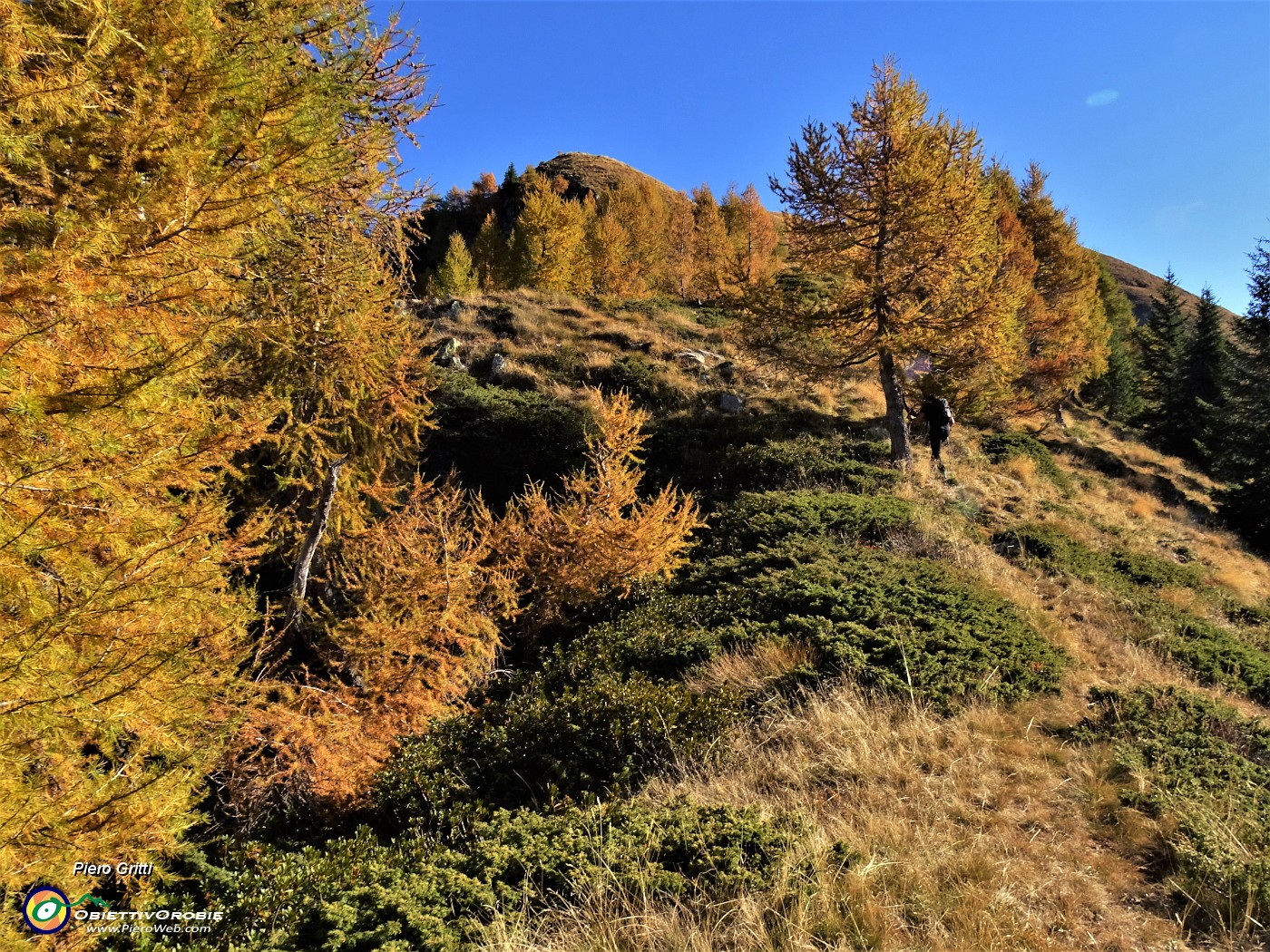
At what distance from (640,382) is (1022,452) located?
1176cm

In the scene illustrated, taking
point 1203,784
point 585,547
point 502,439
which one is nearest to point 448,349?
point 502,439

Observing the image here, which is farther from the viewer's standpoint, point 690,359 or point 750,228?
point 750,228

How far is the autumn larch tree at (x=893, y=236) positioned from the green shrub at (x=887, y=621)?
22.4 feet

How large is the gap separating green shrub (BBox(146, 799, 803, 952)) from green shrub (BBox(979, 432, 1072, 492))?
16.6m

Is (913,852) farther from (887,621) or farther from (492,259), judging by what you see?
(492,259)

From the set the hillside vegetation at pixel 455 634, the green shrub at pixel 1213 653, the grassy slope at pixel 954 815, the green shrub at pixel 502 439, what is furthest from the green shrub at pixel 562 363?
the green shrub at pixel 1213 653

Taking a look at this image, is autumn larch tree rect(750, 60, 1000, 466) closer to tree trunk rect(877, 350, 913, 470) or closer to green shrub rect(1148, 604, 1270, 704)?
tree trunk rect(877, 350, 913, 470)

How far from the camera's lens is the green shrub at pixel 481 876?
9.17ft

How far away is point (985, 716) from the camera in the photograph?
4.84 metres

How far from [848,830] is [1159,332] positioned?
4630cm

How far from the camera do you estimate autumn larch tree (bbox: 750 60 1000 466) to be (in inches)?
531

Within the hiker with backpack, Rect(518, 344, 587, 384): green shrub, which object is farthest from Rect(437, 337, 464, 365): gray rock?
the hiker with backpack

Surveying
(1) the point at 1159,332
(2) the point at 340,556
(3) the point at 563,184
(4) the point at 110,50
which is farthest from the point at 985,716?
(3) the point at 563,184

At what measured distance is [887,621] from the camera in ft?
21.5
